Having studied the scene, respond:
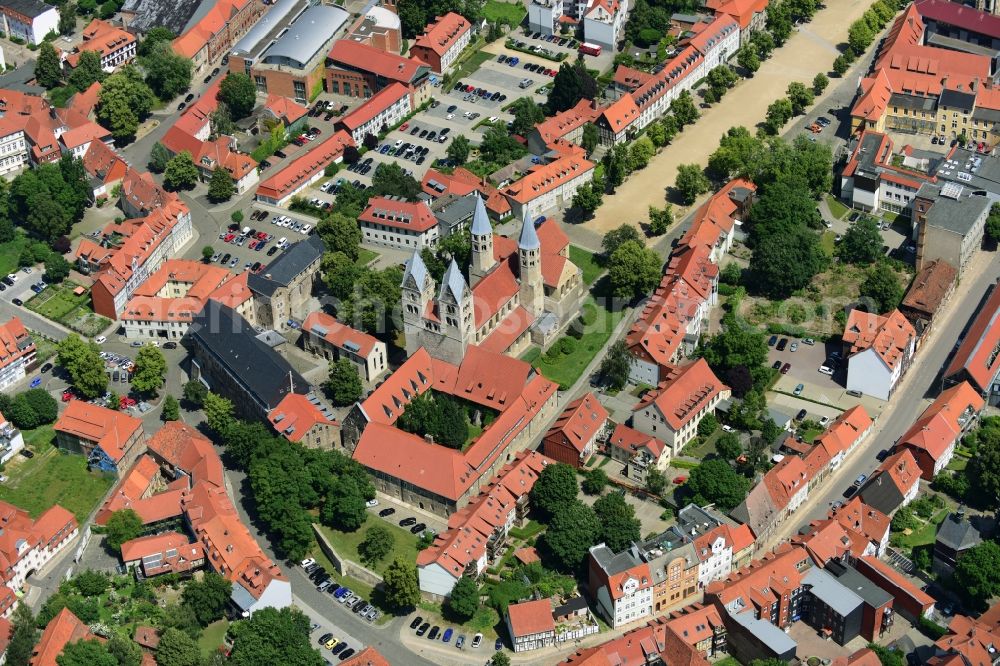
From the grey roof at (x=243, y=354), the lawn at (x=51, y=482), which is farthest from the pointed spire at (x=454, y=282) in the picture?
the lawn at (x=51, y=482)

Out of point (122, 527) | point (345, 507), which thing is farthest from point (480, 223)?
point (122, 527)

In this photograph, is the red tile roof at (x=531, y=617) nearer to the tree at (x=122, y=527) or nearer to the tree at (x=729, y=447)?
the tree at (x=729, y=447)

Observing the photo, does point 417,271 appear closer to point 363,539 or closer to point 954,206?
point 363,539

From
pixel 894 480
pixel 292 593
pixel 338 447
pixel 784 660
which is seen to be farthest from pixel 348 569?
pixel 894 480

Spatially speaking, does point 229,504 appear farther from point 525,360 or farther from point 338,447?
point 525,360

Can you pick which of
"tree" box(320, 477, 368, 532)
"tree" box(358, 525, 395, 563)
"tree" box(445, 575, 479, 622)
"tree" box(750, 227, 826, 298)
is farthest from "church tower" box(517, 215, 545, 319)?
"tree" box(445, 575, 479, 622)
